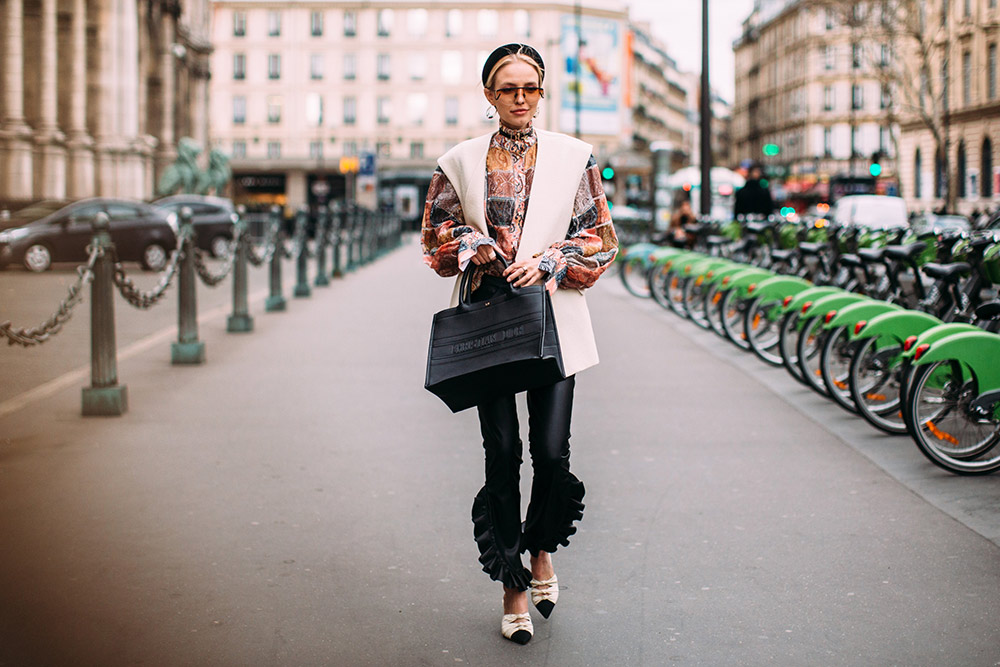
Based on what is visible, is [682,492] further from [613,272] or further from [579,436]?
[613,272]

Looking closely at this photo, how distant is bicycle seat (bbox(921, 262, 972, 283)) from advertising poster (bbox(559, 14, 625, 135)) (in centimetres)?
8960

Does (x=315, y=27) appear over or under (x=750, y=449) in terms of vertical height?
over

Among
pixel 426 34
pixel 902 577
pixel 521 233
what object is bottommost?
pixel 902 577

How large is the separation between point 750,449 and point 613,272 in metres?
21.3

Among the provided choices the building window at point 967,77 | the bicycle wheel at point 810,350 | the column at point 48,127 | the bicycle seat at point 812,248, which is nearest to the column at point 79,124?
the column at point 48,127

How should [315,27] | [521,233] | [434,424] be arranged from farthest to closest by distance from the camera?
[315,27] < [434,424] < [521,233]

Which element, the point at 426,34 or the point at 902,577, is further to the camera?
the point at 426,34

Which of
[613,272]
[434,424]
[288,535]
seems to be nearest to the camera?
[288,535]

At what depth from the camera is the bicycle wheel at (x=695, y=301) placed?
48.0 feet

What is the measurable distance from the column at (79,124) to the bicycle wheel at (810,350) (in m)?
38.3

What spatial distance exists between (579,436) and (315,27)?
96165 millimetres

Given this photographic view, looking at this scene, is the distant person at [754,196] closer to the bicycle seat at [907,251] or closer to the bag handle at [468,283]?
the bicycle seat at [907,251]

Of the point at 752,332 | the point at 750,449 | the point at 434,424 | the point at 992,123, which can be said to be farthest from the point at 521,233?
the point at 992,123

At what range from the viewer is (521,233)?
408 cm
